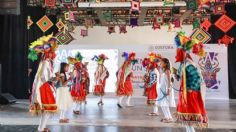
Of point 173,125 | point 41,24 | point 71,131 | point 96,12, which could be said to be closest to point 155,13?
point 96,12

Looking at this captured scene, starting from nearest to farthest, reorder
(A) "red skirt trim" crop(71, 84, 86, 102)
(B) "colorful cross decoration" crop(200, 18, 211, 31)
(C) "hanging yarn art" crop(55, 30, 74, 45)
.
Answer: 1. (A) "red skirt trim" crop(71, 84, 86, 102)
2. (B) "colorful cross decoration" crop(200, 18, 211, 31)
3. (C) "hanging yarn art" crop(55, 30, 74, 45)

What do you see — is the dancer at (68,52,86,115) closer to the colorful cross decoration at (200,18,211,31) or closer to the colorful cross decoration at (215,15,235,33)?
the colorful cross decoration at (215,15,235,33)

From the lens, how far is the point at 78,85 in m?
8.25

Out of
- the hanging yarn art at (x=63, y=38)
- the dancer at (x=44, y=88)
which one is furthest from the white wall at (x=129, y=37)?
the dancer at (x=44, y=88)

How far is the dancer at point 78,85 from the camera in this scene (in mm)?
8172

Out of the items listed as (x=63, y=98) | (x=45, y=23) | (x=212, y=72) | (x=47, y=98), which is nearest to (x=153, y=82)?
(x=63, y=98)

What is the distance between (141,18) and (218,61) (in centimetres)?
405

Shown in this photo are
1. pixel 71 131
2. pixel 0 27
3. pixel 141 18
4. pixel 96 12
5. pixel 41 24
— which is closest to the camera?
pixel 71 131

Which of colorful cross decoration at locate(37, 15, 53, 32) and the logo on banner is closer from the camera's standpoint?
colorful cross decoration at locate(37, 15, 53, 32)

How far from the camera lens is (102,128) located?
19.7 ft

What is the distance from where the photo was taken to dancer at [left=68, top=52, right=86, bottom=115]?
26.8ft

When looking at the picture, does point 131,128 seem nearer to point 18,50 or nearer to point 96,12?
point 18,50

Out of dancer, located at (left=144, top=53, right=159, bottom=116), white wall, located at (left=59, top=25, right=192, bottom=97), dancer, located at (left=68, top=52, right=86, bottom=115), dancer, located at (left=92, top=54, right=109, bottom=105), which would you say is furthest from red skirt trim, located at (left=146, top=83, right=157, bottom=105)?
white wall, located at (left=59, top=25, right=192, bottom=97)

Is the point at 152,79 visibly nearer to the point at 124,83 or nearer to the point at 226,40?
the point at 124,83
